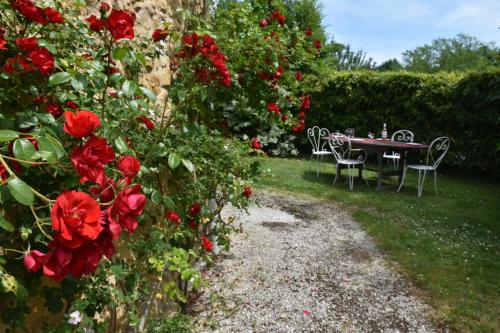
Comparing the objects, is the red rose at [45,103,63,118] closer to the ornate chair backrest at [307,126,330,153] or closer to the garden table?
the garden table

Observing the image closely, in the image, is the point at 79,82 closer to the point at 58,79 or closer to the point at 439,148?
the point at 58,79

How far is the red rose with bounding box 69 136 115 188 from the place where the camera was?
643 mm

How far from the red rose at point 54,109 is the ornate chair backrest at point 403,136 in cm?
718

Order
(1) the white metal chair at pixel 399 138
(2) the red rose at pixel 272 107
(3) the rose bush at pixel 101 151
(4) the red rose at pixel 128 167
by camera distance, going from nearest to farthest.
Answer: (3) the rose bush at pixel 101 151, (4) the red rose at pixel 128 167, (2) the red rose at pixel 272 107, (1) the white metal chair at pixel 399 138

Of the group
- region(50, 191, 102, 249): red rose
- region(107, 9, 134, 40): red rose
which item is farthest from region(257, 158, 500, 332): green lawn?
region(50, 191, 102, 249): red rose

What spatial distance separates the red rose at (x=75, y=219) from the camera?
0.52 metres

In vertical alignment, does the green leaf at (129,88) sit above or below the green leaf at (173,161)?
above

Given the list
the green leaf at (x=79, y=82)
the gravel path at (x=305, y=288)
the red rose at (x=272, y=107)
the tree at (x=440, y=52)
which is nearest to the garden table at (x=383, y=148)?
the gravel path at (x=305, y=288)

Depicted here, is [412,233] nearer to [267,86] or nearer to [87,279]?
[267,86]

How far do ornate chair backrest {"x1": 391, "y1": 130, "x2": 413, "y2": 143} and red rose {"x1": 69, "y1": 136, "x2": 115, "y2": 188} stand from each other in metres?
7.44

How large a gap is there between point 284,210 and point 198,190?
267 centimetres

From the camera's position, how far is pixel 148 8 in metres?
2.00

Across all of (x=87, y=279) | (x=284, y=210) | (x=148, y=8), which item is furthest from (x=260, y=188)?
(x=87, y=279)

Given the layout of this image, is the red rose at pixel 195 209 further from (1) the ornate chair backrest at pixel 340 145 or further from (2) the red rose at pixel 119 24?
(1) the ornate chair backrest at pixel 340 145
